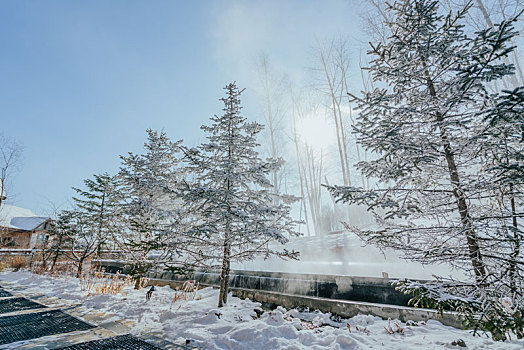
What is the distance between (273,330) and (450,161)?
3.67m

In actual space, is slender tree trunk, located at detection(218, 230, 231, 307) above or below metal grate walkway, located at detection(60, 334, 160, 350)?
above

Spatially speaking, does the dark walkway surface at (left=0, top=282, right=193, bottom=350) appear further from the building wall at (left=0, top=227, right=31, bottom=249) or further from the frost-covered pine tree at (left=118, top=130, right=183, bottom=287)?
the building wall at (left=0, top=227, right=31, bottom=249)

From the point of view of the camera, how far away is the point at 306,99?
73.2 feet

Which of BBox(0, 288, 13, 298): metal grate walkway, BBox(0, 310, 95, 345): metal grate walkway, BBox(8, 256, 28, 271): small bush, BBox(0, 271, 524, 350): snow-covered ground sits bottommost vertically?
BBox(0, 271, 524, 350): snow-covered ground

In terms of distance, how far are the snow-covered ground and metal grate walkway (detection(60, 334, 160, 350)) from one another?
1.16 ft

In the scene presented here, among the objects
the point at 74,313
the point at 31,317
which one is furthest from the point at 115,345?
the point at 31,317

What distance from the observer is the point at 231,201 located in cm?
545

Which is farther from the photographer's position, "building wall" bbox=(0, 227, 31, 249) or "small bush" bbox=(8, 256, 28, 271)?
"building wall" bbox=(0, 227, 31, 249)

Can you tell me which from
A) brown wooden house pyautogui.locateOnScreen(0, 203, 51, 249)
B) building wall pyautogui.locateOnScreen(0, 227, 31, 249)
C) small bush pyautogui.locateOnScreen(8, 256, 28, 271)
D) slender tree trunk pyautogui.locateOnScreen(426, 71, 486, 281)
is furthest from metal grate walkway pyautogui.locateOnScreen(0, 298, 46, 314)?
building wall pyautogui.locateOnScreen(0, 227, 31, 249)

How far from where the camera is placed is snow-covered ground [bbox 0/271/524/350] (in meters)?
3.20

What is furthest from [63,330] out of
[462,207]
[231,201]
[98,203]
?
[98,203]

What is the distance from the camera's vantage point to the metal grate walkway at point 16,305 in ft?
16.7

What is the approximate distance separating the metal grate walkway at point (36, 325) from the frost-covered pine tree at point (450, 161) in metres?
4.86

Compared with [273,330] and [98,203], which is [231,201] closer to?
[273,330]
